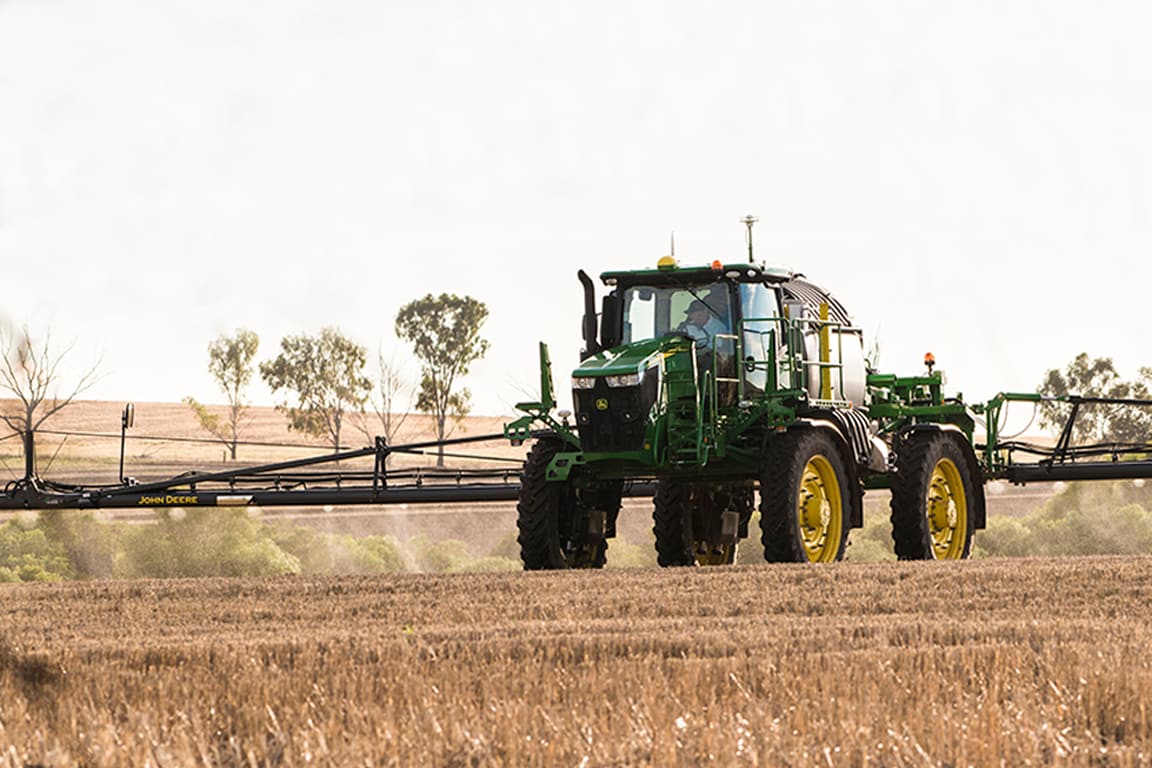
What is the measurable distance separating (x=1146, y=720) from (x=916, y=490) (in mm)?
9283

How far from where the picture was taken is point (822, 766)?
5625 mm

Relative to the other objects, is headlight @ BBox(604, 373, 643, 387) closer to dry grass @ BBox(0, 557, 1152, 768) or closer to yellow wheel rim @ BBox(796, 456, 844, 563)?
yellow wheel rim @ BBox(796, 456, 844, 563)

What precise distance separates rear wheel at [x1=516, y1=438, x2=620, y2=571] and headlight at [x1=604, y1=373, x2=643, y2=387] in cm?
95

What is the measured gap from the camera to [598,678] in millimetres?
7172

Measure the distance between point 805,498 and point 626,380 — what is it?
5.75 ft

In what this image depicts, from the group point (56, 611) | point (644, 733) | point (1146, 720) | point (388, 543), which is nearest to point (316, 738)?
point (644, 733)

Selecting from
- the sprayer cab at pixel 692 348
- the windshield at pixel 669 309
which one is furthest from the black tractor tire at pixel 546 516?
the windshield at pixel 669 309

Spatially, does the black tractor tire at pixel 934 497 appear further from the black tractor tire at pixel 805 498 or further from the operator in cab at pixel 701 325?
the operator in cab at pixel 701 325

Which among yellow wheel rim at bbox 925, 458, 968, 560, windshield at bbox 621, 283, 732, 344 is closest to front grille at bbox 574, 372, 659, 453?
windshield at bbox 621, 283, 732, 344

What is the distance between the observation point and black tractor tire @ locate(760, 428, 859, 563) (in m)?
13.9

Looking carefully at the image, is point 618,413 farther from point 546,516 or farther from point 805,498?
point 805,498

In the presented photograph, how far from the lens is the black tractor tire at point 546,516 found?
1454 cm

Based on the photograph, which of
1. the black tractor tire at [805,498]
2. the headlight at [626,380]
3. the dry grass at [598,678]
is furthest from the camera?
the headlight at [626,380]

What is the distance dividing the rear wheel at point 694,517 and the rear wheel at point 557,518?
20.2 inches
